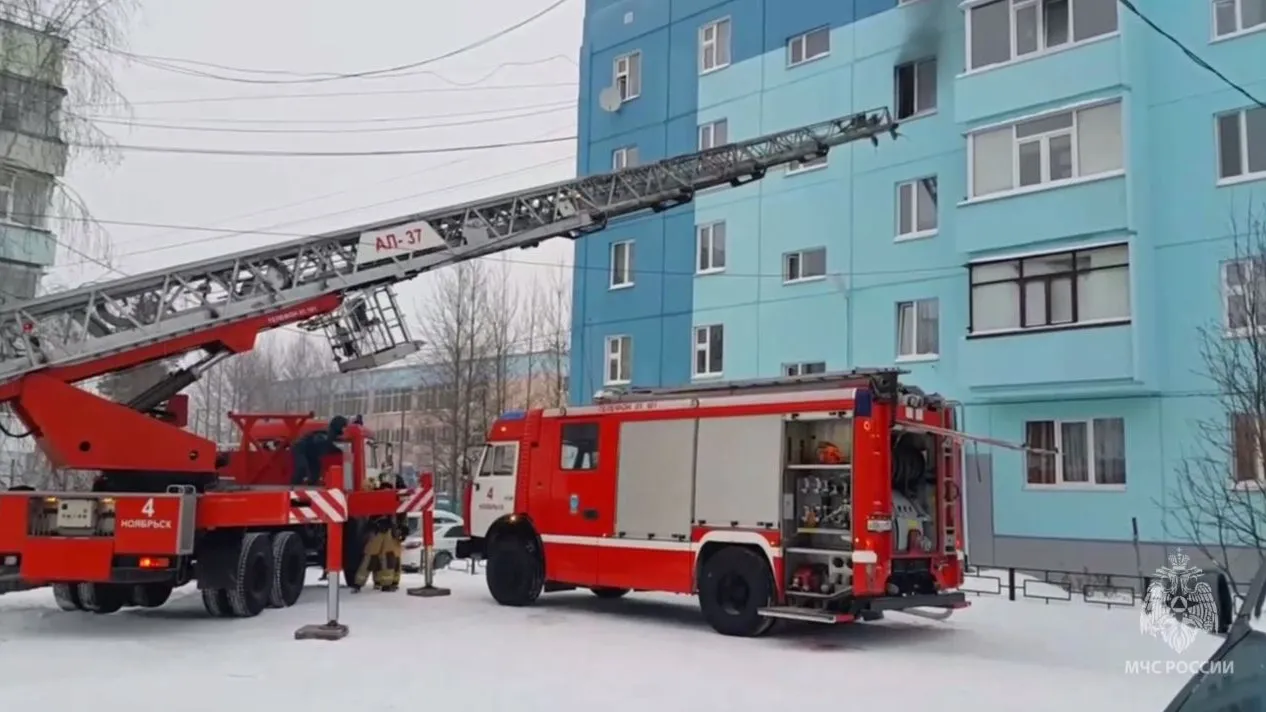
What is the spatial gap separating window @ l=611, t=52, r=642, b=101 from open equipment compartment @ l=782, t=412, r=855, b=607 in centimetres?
1942

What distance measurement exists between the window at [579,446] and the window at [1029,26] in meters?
11.9

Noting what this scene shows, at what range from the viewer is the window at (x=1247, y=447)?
1213cm

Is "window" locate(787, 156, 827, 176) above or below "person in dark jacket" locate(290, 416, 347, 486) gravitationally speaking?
above

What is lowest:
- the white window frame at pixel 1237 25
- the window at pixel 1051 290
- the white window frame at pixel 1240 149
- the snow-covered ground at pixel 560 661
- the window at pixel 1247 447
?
the snow-covered ground at pixel 560 661

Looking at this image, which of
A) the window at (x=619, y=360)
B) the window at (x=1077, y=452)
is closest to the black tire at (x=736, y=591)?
the window at (x=1077, y=452)

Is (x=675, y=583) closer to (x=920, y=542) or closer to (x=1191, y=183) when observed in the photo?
(x=920, y=542)

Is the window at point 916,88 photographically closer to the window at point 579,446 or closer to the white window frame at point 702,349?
the white window frame at point 702,349

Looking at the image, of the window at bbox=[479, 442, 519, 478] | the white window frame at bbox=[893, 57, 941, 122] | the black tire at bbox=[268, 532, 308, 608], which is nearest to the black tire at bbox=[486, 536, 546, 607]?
the window at bbox=[479, 442, 519, 478]

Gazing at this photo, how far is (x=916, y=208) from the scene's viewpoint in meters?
23.5

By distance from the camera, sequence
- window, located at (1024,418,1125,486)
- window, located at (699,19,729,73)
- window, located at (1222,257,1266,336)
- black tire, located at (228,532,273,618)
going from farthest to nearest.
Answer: window, located at (699,19,729,73)
window, located at (1024,418,1125,486)
black tire, located at (228,532,273,618)
window, located at (1222,257,1266,336)

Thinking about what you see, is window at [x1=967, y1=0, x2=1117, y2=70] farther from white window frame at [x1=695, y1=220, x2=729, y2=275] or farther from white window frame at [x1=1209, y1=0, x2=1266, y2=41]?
white window frame at [x1=695, y1=220, x2=729, y2=275]

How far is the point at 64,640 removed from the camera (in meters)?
11.7

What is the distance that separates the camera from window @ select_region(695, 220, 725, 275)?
27547 millimetres

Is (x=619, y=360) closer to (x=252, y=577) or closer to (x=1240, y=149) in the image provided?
(x=1240, y=149)
